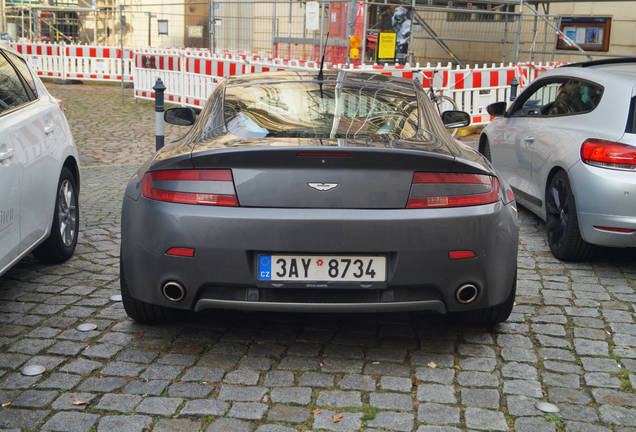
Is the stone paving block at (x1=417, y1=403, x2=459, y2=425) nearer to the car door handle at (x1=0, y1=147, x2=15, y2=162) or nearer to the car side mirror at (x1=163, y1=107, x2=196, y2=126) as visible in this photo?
the car door handle at (x1=0, y1=147, x2=15, y2=162)

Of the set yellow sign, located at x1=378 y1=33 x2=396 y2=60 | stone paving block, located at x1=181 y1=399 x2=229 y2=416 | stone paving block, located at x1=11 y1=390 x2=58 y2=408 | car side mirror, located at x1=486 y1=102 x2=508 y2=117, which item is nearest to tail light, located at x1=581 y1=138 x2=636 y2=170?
car side mirror, located at x1=486 y1=102 x2=508 y2=117

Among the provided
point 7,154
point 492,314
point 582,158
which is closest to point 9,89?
point 7,154

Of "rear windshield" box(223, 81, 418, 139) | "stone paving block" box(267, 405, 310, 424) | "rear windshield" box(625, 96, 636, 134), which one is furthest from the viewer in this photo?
"rear windshield" box(625, 96, 636, 134)

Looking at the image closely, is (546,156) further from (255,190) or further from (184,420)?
(184,420)

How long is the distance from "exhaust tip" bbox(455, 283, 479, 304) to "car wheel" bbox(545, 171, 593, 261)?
7.38 ft

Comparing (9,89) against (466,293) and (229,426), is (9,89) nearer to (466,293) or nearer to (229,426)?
(229,426)

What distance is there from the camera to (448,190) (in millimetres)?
3906

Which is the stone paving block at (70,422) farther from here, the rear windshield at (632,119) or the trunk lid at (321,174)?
the rear windshield at (632,119)

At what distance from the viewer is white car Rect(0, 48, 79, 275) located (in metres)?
4.60

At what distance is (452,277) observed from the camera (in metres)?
3.95

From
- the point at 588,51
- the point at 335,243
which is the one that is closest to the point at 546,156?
the point at 335,243

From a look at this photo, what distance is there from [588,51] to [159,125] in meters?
14.7

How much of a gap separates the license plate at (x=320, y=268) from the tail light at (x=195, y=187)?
0.33 m

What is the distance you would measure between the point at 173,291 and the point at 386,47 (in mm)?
12812
